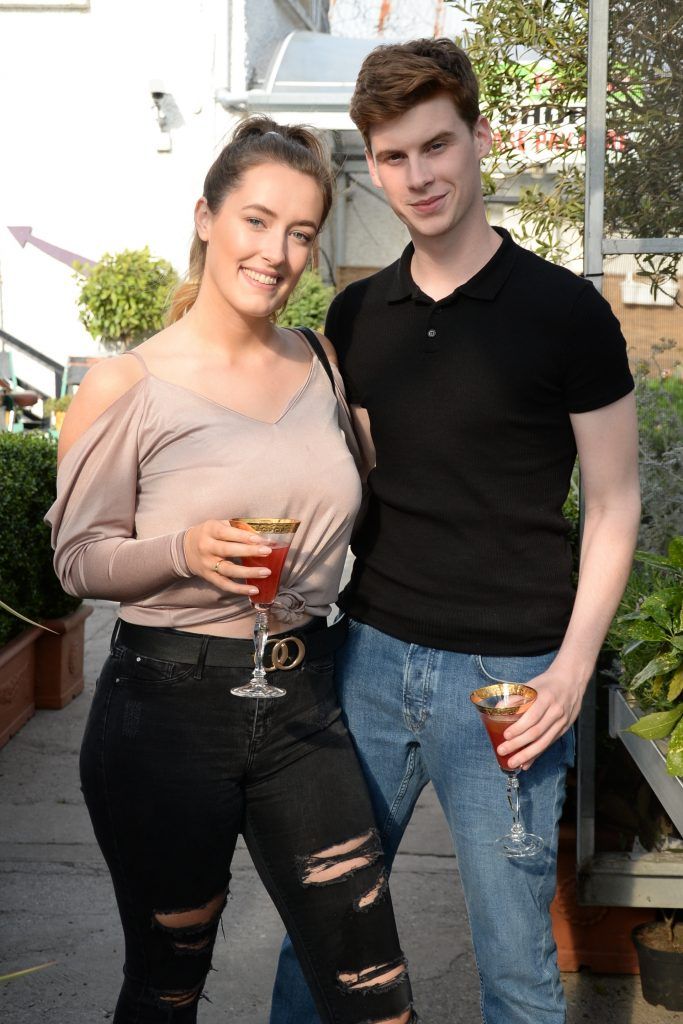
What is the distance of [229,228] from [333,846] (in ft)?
3.82

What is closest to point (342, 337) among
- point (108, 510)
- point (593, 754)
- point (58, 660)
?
point (108, 510)

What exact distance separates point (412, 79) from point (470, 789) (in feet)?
4.38

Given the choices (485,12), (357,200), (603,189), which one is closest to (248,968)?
(603,189)

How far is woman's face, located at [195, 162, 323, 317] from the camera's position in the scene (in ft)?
7.41

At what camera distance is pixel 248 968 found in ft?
11.9

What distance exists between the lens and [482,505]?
2.29m

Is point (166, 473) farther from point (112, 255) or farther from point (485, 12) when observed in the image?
point (112, 255)

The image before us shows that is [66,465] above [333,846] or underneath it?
above

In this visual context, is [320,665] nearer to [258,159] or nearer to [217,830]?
[217,830]

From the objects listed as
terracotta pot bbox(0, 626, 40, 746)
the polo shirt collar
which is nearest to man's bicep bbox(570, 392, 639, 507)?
the polo shirt collar

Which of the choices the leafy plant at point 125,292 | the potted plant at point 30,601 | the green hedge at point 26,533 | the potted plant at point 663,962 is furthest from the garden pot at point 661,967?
the leafy plant at point 125,292

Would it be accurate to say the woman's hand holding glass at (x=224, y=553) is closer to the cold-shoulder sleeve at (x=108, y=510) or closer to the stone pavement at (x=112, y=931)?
the cold-shoulder sleeve at (x=108, y=510)

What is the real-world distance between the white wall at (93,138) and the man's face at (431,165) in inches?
525

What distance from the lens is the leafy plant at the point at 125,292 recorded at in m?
14.9
